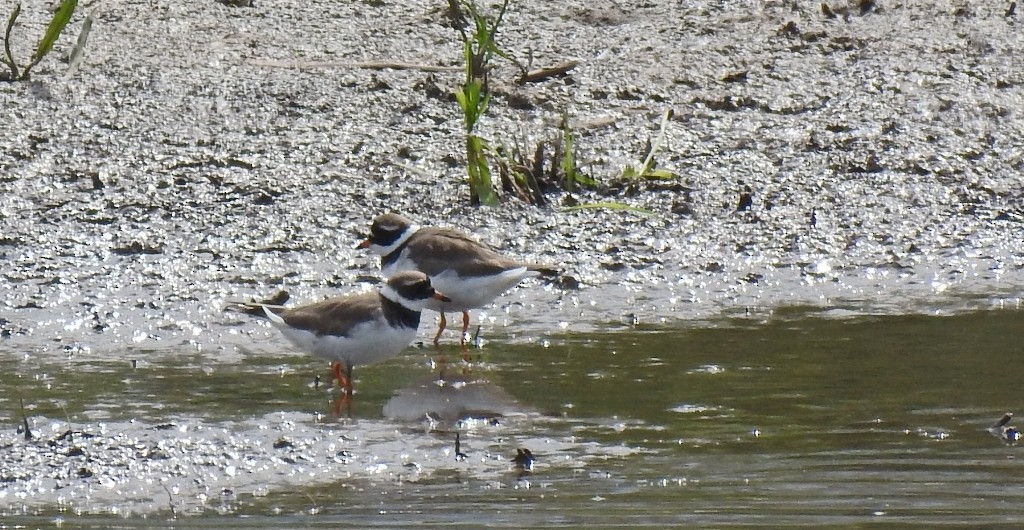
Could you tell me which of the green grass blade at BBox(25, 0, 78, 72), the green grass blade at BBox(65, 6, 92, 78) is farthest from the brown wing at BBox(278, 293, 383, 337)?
the green grass blade at BBox(65, 6, 92, 78)

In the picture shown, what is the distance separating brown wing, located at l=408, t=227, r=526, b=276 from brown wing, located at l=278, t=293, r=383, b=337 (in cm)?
80

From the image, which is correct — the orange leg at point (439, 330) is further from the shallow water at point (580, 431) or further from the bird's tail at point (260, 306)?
the bird's tail at point (260, 306)

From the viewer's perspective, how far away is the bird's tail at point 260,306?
7.70m

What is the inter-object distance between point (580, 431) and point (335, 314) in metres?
1.34

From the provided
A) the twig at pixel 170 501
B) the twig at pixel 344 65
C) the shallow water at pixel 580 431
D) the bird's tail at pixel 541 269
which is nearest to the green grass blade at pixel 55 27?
the twig at pixel 344 65

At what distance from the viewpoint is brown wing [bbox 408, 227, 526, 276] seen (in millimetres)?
8273

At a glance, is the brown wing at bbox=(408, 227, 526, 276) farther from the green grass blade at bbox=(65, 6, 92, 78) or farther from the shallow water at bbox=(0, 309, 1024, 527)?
the green grass blade at bbox=(65, 6, 92, 78)

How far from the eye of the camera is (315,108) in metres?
11.4

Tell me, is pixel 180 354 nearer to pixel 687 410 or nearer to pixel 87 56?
pixel 687 410

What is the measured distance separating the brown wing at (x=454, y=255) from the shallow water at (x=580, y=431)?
0.37m

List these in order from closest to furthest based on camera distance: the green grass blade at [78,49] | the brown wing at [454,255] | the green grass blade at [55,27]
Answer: the brown wing at [454,255]
the green grass blade at [55,27]
the green grass blade at [78,49]

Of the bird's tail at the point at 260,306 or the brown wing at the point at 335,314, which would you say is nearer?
the brown wing at the point at 335,314

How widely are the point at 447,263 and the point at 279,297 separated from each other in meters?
0.96

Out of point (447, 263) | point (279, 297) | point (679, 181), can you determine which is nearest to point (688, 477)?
point (447, 263)
